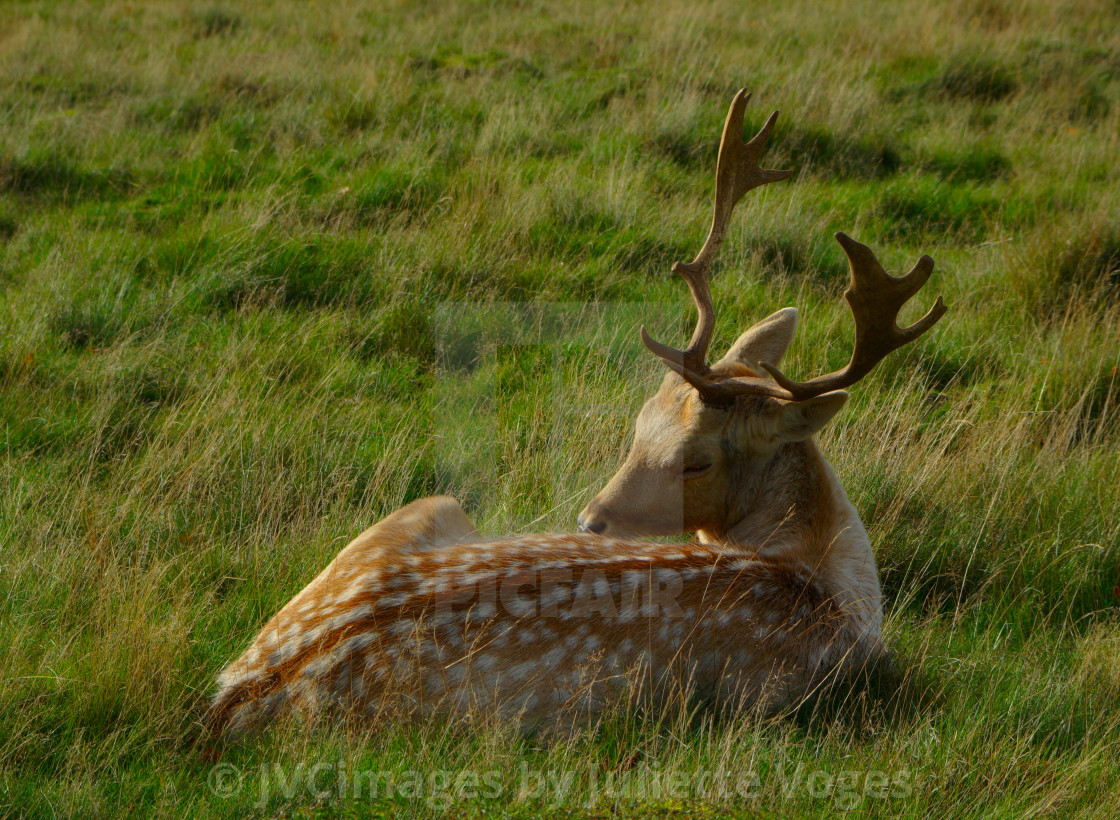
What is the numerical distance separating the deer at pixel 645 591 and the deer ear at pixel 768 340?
0.26 metres

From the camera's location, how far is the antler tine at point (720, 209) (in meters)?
3.99

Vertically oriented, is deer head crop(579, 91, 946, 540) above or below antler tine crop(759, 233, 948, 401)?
below

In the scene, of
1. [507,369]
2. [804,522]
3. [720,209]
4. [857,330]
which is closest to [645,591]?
[804,522]

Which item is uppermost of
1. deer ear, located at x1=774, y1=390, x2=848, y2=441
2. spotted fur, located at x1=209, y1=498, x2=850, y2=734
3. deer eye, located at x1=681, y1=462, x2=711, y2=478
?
deer ear, located at x1=774, y1=390, x2=848, y2=441

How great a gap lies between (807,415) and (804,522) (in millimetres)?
466

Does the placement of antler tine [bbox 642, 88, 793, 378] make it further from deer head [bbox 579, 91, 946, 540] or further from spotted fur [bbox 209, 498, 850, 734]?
spotted fur [bbox 209, 498, 850, 734]

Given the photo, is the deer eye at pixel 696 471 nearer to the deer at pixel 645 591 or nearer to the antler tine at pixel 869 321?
the deer at pixel 645 591

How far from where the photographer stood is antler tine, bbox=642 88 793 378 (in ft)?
13.1

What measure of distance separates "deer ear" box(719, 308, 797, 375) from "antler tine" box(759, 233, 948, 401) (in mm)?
712

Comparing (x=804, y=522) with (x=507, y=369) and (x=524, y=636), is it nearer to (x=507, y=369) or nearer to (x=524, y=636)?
(x=524, y=636)

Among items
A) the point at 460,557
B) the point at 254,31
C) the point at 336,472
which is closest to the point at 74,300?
the point at 336,472

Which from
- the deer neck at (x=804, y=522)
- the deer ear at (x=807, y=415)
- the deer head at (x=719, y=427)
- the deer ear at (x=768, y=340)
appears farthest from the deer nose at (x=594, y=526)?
the deer ear at (x=768, y=340)

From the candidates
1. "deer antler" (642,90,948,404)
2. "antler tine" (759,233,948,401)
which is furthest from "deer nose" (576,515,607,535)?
"antler tine" (759,233,948,401)

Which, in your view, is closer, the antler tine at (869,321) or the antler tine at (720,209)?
the antler tine at (869,321)
